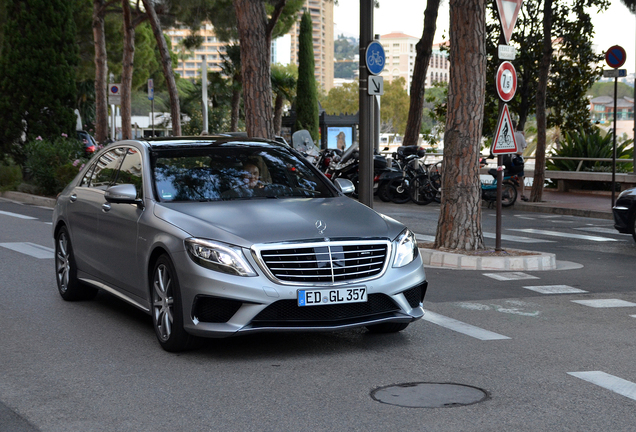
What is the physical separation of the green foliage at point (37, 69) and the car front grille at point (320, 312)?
19735mm

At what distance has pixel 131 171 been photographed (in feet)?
25.2

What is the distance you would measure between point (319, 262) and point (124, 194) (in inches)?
66.8

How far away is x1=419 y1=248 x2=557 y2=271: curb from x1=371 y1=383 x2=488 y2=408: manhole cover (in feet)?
19.8

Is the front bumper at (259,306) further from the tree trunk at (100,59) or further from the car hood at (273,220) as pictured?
the tree trunk at (100,59)

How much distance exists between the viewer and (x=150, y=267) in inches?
270

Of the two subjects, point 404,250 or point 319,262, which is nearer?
point 319,262

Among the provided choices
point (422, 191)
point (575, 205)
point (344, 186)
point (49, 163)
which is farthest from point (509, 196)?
point (344, 186)

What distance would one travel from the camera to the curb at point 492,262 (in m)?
11.6

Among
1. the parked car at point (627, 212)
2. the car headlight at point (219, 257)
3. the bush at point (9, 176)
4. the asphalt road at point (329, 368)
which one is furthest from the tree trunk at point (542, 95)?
the car headlight at point (219, 257)

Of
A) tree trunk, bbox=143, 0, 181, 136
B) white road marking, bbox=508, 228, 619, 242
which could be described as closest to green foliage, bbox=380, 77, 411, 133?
tree trunk, bbox=143, 0, 181, 136

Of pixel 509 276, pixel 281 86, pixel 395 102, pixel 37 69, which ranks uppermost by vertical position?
pixel 395 102

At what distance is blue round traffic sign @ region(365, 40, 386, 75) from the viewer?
44.6 ft

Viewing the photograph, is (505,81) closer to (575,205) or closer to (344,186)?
(344,186)

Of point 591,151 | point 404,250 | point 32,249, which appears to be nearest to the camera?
point 404,250
